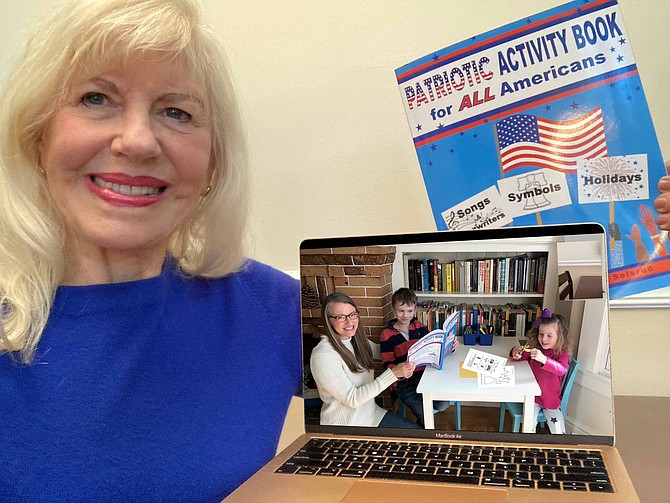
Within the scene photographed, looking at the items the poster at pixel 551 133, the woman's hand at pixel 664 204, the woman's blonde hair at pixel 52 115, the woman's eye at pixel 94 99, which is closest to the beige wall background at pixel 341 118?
the poster at pixel 551 133

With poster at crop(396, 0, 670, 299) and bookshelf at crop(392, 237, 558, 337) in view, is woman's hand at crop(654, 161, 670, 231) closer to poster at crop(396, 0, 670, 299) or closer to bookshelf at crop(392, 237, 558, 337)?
poster at crop(396, 0, 670, 299)

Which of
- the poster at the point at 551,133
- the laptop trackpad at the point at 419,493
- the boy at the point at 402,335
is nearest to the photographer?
the laptop trackpad at the point at 419,493

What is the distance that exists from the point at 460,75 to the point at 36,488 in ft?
3.33

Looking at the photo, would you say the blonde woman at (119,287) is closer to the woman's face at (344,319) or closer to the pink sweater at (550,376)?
the woman's face at (344,319)

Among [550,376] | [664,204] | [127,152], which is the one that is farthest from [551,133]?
[127,152]

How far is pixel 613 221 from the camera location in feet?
3.57

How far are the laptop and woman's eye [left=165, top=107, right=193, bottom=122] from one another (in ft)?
0.91

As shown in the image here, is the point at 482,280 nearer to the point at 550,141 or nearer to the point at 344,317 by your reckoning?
the point at 344,317

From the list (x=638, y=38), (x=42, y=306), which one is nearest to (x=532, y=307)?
(x=42, y=306)

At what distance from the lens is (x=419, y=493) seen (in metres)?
0.64

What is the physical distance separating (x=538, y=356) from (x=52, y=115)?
768 mm

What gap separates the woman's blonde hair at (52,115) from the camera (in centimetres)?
75

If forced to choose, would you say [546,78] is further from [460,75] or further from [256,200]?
[256,200]

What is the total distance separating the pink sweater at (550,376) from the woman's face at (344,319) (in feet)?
0.86
